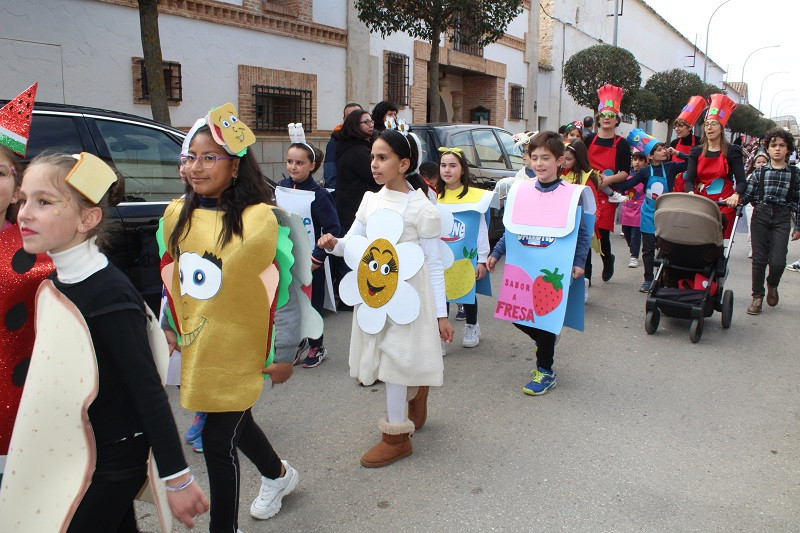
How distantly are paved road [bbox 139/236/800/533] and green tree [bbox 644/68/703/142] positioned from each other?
25.9 m

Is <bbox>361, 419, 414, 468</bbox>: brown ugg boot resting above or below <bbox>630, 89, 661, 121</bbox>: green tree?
below

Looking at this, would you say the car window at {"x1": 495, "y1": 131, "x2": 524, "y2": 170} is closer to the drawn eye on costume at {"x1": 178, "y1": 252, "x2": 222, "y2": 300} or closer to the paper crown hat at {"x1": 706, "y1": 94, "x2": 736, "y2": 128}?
the paper crown hat at {"x1": 706, "y1": 94, "x2": 736, "y2": 128}

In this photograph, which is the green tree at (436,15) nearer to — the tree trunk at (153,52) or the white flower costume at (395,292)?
the tree trunk at (153,52)

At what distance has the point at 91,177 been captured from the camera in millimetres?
1915

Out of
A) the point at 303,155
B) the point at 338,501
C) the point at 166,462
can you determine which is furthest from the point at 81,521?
the point at 303,155

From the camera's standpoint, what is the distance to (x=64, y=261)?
1.88m

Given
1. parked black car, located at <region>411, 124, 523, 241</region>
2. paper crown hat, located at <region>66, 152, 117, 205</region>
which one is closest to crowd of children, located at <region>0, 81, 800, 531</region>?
paper crown hat, located at <region>66, 152, 117, 205</region>

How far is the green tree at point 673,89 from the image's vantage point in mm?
29094

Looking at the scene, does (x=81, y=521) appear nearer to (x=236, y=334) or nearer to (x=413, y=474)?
(x=236, y=334)

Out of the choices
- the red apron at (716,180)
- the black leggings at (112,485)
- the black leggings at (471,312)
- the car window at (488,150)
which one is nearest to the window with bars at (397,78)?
the car window at (488,150)

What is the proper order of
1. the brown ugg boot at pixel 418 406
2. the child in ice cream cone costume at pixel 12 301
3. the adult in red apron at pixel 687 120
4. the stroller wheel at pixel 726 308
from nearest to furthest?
the child in ice cream cone costume at pixel 12 301, the brown ugg boot at pixel 418 406, the stroller wheel at pixel 726 308, the adult in red apron at pixel 687 120

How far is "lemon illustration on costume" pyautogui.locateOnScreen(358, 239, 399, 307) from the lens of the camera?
3.41 metres

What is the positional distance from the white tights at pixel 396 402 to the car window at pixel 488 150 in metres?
6.45

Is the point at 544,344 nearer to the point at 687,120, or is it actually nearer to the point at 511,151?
Answer: the point at 687,120
